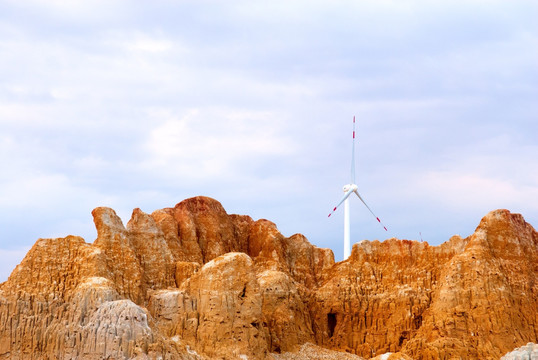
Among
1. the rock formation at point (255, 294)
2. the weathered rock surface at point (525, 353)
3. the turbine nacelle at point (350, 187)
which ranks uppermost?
the turbine nacelle at point (350, 187)

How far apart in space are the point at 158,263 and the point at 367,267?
1077 inches

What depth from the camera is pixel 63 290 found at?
130875 mm

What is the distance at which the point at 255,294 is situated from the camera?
13662 centimetres

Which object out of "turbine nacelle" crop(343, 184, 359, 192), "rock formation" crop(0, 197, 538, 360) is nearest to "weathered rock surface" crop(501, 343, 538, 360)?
"rock formation" crop(0, 197, 538, 360)

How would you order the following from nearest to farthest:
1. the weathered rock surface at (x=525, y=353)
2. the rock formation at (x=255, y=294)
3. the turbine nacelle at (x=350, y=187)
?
the rock formation at (x=255, y=294) < the weathered rock surface at (x=525, y=353) < the turbine nacelle at (x=350, y=187)

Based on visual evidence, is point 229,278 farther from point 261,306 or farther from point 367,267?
point 367,267

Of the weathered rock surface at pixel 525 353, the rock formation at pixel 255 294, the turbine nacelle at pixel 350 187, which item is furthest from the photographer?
the turbine nacelle at pixel 350 187

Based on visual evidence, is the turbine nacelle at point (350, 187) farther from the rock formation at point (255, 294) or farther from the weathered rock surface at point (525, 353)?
the weathered rock surface at point (525, 353)

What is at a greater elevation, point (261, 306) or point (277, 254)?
point (277, 254)

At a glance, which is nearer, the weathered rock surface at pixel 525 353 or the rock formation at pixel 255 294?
the rock formation at pixel 255 294

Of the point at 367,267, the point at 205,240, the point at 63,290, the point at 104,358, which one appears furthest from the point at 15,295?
the point at 367,267

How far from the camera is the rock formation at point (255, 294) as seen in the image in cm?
12694

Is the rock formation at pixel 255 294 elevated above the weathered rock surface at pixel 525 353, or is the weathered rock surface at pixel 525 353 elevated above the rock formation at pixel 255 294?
the rock formation at pixel 255 294

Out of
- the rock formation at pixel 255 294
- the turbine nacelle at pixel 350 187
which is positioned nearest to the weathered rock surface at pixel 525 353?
the rock formation at pixel 255 294
